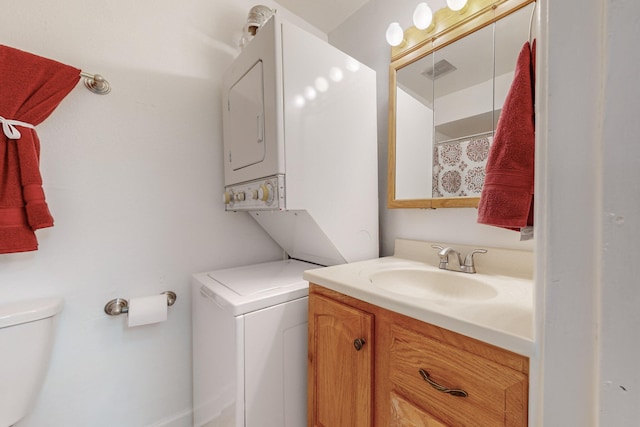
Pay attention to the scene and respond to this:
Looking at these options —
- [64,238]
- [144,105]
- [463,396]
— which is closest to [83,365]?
[64,238]

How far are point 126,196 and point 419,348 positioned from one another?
159 centimetres

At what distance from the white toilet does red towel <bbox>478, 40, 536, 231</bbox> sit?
5.94 feet

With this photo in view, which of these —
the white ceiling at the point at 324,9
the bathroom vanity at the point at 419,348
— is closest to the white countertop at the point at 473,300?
the bathroom vanity at the point at 419,348

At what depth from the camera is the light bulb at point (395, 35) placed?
1533mm

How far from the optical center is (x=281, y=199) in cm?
120

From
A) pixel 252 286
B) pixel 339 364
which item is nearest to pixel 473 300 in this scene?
pixel 339 364

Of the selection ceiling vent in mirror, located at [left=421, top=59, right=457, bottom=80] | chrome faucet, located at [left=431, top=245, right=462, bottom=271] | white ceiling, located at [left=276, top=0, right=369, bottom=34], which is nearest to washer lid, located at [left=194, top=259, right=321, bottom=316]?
chrome faucet, located at [left=431, top=245, right=462, bottom=271]

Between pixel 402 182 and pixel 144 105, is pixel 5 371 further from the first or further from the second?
pixel 402 182

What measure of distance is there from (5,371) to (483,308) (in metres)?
1.81

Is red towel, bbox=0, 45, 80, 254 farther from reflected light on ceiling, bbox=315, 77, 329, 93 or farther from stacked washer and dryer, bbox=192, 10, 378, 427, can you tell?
reflected light on ceiling, bbox=315, 77, 329, 93

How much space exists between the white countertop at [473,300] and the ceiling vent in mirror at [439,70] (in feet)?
3.12

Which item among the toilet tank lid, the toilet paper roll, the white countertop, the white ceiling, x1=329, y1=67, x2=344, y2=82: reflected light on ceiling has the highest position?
the white ceiling

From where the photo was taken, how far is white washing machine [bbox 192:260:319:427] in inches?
41.9

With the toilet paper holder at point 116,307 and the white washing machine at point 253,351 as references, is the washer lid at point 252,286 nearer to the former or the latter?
the white washing machine at point 253,351
